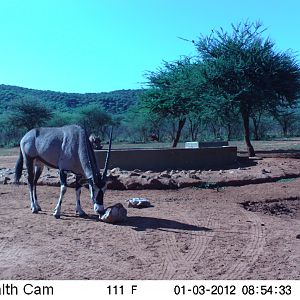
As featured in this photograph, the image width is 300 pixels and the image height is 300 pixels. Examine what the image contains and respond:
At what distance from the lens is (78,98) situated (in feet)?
304

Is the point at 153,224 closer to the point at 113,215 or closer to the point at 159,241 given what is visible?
the point at 113,215

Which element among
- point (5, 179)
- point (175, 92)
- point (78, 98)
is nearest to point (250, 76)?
point (175, 92)

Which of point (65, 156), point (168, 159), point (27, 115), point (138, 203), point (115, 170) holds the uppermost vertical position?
point (27, 115)

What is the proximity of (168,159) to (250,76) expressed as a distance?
7.60 meters

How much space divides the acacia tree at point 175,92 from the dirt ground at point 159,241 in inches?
498

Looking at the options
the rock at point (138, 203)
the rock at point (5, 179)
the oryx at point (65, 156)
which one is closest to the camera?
the oryx at point (65, 156)

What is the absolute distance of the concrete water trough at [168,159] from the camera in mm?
16969

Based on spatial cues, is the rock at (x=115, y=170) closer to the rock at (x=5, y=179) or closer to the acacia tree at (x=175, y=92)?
the rock at (x=5, y=179)

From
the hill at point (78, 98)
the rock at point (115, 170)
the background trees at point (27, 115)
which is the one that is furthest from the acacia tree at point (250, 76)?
the hill at point (78, 98)

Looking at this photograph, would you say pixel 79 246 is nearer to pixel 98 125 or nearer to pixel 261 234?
pixel 261 234

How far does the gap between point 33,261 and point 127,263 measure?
1.26 m

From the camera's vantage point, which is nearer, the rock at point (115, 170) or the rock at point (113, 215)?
the rock at point (113, 215)

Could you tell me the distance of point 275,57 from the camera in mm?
23812
